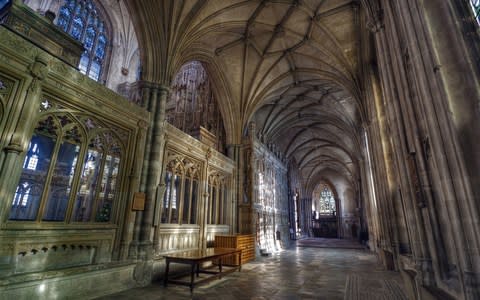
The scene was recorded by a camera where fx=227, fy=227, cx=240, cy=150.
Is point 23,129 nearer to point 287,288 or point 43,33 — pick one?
point 43,33

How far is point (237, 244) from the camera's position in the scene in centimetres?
959

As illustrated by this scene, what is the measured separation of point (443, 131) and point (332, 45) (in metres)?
10.3

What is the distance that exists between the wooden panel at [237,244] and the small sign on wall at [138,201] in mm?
4305

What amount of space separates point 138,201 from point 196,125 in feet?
23.8

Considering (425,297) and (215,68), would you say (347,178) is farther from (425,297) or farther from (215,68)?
(425,297)

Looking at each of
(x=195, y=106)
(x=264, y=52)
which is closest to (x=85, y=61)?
(x=195, y=106)

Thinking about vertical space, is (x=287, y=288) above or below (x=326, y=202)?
below

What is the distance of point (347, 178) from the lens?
35.3 meters

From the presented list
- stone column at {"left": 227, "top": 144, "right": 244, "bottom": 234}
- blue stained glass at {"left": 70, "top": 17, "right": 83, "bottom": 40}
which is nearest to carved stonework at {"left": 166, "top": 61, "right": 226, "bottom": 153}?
stone column at {"left": 227, "top": 144, "right": 244, "bottom": 234}

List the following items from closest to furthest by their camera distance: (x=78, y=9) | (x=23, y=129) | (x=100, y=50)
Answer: (x=23, y=129) → (x=78, y=9) → (x=100, y=50)

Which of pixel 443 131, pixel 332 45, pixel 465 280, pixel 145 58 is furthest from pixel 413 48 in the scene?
pixel 332 45

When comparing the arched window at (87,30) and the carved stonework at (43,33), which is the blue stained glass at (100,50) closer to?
the arched window at (87,30)

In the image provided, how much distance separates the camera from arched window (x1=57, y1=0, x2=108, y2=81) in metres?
11.7

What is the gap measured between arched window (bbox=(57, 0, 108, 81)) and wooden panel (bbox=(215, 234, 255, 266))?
11.2 meters
